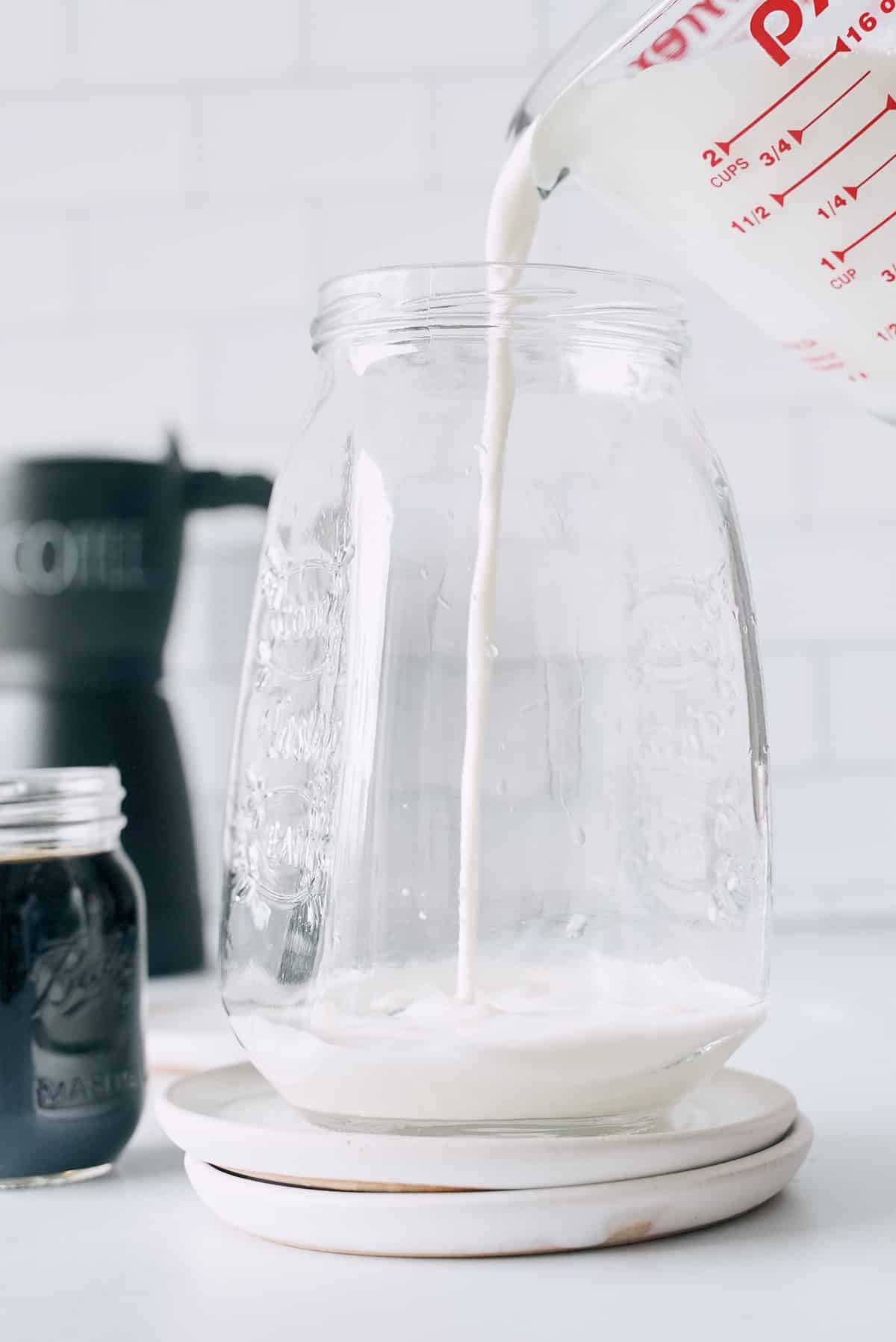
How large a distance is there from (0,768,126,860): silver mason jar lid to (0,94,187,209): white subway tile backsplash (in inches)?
33.8

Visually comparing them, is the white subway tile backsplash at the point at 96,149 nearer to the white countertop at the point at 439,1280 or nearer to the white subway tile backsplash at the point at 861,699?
the white subway tile backsplash at the point at 861,699

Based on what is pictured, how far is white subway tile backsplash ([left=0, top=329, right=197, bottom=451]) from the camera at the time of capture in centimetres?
126

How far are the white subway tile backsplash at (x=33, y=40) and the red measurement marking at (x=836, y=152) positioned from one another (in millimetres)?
963

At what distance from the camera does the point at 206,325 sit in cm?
126

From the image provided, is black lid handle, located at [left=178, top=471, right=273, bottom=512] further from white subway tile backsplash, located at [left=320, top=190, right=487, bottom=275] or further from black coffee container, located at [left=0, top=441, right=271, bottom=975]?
white subway tile backsplash, located at [left=320, top=190, right=487, bottom=275]

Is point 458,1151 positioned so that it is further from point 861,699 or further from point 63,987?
point 861,699

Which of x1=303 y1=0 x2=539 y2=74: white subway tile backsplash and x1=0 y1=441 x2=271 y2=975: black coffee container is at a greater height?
x1=303 y1=0 x2=539 y2=74: white subway tile backsplash

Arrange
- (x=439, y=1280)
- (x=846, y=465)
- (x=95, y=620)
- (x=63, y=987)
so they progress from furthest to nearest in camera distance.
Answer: (x=846, y=465)
(x=95, y=620)
(x=63, y=987)
(x=439, y=1280)

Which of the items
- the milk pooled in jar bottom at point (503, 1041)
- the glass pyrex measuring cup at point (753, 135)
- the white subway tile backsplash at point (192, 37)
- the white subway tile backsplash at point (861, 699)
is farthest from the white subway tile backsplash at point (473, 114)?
the milk pooled in jar bottom at point (503, 1041)

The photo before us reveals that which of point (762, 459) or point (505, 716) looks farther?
point (762, 459)

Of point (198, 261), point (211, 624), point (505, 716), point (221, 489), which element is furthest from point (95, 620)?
point (505, 716)

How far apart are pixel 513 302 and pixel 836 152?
0.38ft

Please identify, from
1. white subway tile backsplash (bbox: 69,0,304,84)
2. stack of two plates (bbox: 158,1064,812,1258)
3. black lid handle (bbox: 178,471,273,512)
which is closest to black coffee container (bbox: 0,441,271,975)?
black lid handle (bbox: 178,471,273,512)

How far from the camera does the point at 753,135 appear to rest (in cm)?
47
